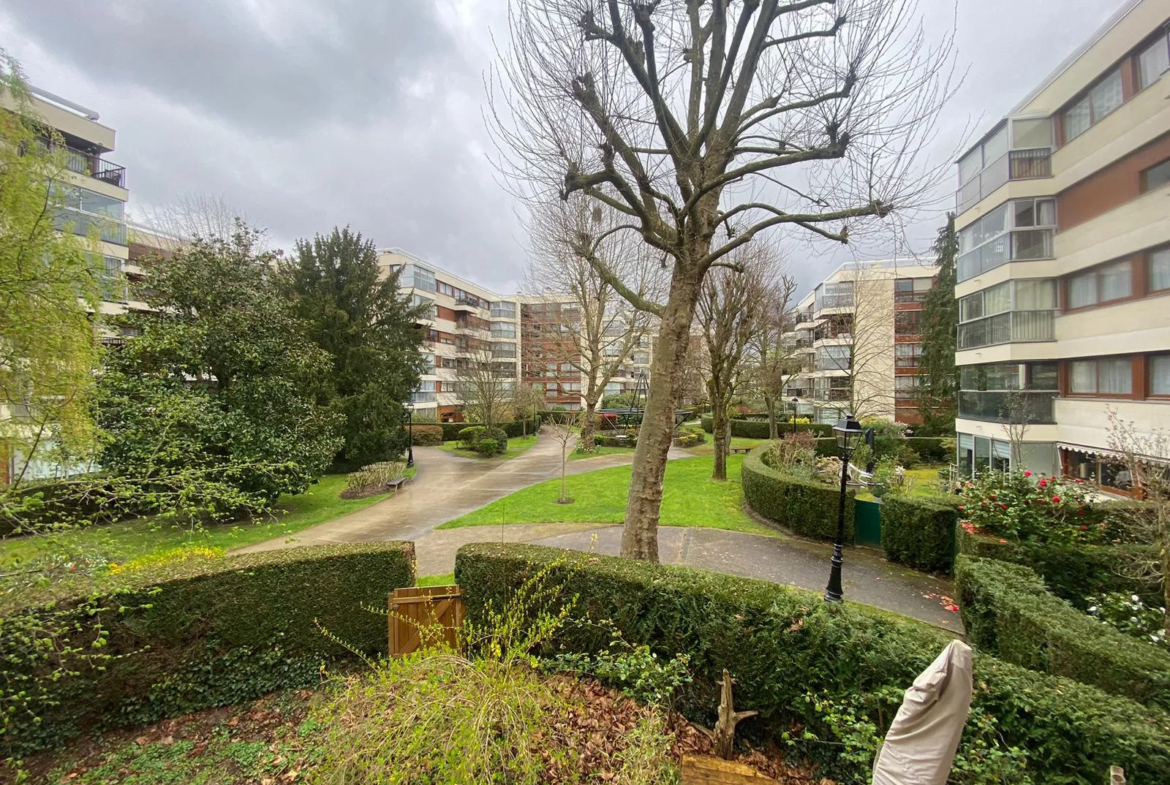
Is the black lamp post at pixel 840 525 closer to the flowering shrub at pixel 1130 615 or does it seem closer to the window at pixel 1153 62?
the flowering shrub at pixel 1130 615

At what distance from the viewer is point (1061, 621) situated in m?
3.53

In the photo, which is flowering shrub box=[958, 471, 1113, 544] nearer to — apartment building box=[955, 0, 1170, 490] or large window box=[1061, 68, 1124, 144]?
apartment building box=[955, 0, 1170, 490]

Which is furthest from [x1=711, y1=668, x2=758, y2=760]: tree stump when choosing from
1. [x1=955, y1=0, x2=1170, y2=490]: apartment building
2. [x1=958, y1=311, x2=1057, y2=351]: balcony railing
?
[x1=958, y1=311, x2=1057, y2=351]: balcony railing

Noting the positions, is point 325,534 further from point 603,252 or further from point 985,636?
point 603,252

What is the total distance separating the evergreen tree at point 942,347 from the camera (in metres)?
24.0

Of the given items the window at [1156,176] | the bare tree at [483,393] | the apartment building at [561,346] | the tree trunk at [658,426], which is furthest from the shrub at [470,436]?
the window at [1156,176]

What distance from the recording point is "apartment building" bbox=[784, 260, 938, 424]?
27.7 meters

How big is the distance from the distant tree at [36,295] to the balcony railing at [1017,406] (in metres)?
18.4

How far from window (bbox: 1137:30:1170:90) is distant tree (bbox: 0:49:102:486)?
58.1 ft

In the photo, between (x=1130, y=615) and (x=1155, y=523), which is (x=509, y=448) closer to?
(x=1130, y=615)

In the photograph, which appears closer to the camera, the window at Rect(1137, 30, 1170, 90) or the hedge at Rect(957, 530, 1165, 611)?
the hedge at Rect(957, 530, 1165, 611)

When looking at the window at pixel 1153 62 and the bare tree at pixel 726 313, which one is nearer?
the window at pixel 1153 62

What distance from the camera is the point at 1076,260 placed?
35.0 ft

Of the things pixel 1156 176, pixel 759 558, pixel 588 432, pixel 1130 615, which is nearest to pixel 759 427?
pixel 588 432
